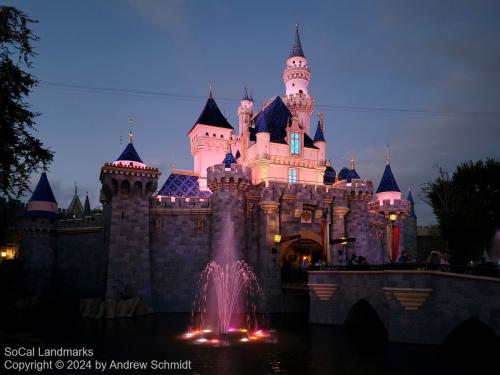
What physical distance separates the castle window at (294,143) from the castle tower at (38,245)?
74.1 feet

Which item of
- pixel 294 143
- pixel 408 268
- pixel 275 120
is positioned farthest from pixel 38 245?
pixel 408 268

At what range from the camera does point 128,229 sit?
1254 inches

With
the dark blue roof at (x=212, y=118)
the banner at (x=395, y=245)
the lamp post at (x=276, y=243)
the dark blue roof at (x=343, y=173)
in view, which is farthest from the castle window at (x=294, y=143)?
the banner at (x=395, y=245)

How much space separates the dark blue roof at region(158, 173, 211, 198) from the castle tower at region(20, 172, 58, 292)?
11.6 m

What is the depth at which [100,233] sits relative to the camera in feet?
124

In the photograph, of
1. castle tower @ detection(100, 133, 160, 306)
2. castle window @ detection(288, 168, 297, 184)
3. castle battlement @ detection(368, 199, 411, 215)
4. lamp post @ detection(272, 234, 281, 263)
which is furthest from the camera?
castle battlement @ detection(368, 199, 411, 215)

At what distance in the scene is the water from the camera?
611 inches

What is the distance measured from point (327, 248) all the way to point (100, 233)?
19646 mm

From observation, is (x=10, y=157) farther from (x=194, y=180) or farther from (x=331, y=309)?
(x=194, y=180)

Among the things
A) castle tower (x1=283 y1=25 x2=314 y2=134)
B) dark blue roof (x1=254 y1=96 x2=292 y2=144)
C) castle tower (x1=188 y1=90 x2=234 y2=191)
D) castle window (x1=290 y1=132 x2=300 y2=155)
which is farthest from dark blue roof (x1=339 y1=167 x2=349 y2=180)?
castle tower (x1=188 y1=90 x2=234 y2=191)

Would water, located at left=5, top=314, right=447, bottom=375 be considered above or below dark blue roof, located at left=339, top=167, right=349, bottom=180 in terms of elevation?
below

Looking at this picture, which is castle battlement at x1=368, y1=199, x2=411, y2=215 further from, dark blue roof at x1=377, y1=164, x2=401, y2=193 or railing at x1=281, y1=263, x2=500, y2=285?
railing at x1=281, y1=263, x2=500, y2=285

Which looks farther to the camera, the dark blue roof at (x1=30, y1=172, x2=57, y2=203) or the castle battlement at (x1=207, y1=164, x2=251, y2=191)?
the dark blue roof at (x1=30, y1=172, x2=57, y2=203)

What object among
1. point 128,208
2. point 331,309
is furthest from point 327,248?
point 128,208
